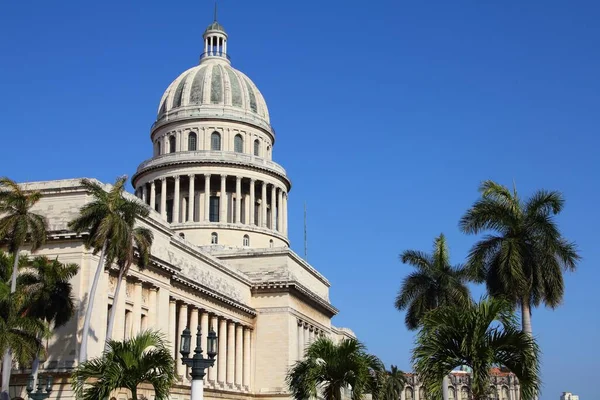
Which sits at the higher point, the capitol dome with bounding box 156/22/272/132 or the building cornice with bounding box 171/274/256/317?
the capitol dome with bounding box 156/22/272/132

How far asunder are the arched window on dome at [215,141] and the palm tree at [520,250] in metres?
53.5

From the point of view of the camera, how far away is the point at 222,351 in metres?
66.7

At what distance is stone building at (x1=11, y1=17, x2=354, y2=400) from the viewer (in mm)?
46062

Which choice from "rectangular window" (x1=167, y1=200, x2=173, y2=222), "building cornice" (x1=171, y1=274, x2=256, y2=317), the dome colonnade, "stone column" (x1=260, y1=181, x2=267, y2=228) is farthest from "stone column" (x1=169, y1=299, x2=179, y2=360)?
"stone column" (x1=260, y1=181, x2=267, y2=228)

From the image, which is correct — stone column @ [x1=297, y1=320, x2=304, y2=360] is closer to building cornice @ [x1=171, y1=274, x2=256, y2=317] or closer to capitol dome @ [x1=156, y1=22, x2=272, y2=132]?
building cornice @ [x1=171, y1=274, x2=256, y2=317]

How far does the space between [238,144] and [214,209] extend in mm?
8402

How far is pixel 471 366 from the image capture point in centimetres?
2503

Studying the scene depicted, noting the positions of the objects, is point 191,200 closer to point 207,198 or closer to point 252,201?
point 207,198

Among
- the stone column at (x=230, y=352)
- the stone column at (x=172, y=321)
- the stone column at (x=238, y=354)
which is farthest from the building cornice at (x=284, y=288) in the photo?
the stone column at (x=172, y=321)

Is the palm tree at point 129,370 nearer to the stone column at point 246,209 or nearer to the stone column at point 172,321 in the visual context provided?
the stone column at point 172,321

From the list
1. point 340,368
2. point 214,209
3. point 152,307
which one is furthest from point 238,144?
point 340,368

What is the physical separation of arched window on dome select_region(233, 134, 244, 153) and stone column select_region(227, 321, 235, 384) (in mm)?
26647

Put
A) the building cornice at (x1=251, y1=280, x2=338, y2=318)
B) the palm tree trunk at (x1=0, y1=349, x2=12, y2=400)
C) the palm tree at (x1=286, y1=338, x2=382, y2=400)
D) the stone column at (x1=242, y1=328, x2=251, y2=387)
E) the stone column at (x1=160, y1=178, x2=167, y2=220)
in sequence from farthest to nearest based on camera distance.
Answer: the stone column at (x1=160, y1=178, x2=167, y2=220), the building cornice at (x1=251, y1=280, x2=338, y2=318), the stone column at (x1=242, y1=328, x2=251, y2=387), the palm tree trunk at (x1=0, y1=349, x2=12, y2=400), the palm tree at (x1=286, y1=338, x2=382, y2=400)

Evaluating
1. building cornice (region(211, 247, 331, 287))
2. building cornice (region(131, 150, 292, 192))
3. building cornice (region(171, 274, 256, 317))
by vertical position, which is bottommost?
building cornice (region(171, 274, 256, 317))
